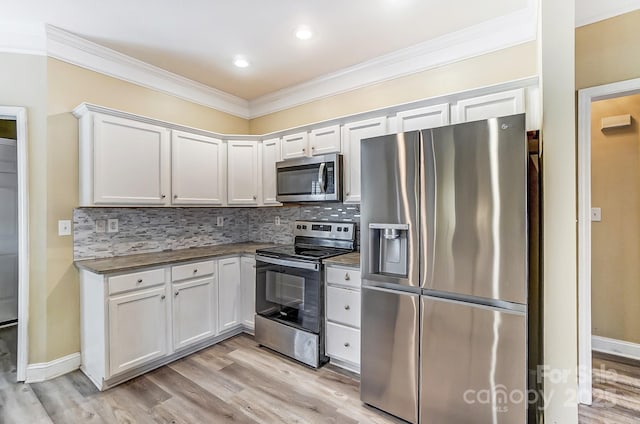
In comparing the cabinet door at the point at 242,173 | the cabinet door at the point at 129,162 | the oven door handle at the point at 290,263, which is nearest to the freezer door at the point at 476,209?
the oven door handle at the point at 290,263

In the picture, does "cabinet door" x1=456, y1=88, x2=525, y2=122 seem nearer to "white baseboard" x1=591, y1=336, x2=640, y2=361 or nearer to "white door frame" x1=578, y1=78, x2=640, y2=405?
"white door frame" x1=578, y1=78, x2=640, y2=405

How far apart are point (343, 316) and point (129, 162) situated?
2.25 meters

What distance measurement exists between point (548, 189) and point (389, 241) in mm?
904

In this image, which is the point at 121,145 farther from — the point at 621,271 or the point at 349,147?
the point at 621,271

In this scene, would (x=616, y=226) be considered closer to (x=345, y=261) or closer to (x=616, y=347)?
(x=616, y=347)

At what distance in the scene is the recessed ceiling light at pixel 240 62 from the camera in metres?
2.93

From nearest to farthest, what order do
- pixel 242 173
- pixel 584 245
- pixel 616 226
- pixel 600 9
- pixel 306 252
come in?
pixel 600 9, pixel 584 245, pixel 616 226, pixel 306 252, pixel 242 173

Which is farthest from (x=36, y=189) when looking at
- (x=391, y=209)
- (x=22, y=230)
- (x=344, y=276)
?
(x=391, y=209)

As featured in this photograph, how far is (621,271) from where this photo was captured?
9.27ft

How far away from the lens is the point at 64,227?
2.54m

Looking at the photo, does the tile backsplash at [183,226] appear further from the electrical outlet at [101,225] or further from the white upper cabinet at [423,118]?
the white upper cabinet at [423,118]

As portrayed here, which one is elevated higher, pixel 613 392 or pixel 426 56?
pixel 426 56

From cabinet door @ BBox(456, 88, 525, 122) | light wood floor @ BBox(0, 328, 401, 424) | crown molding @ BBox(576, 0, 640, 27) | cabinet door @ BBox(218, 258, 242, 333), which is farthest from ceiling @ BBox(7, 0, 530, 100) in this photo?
light wood floor @ BBox(0, 328, 401, 424)

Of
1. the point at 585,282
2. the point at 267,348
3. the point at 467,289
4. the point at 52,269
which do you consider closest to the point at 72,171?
the point at 52,269
